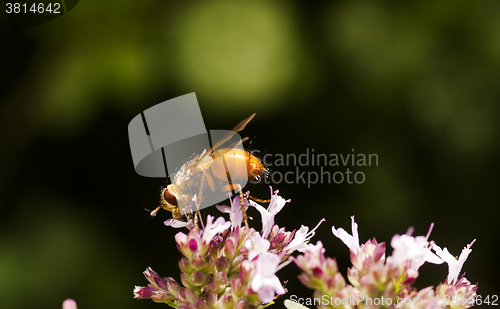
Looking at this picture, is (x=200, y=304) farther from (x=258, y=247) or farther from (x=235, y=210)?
(x=235, y=210)

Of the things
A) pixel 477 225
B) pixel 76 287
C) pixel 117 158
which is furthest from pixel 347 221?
pixel 76 287

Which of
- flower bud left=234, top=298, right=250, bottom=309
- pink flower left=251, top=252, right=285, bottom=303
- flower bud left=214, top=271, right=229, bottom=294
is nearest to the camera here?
pink flower left=251, top=252, right=285, bottom=303

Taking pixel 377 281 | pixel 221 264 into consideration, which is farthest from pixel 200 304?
pixel 377 281

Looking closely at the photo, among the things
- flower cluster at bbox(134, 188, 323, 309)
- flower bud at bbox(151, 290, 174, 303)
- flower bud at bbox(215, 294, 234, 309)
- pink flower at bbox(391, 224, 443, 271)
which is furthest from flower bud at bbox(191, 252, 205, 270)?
pink flower at bbox(391, 224, 443, 271)

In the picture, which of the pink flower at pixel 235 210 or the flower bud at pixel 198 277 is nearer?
the flower bud at pixel 198 277

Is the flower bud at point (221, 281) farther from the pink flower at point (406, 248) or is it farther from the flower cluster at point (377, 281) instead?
the pink flower at point (406, 248)

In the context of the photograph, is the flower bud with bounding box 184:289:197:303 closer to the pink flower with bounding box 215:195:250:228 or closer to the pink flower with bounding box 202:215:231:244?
the pink flower with bounding box 202:215:231:244

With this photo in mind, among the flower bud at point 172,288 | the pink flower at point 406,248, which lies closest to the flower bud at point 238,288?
the flower bud at point 172,288

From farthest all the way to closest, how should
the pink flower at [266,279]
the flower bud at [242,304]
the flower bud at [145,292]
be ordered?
the flower bud at [145,292], the flower bud at [242,304], the pink flower at [266,279]

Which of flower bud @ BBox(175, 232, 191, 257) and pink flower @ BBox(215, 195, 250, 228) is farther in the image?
pink flower @ BBox(215, 195, 250, 228)
